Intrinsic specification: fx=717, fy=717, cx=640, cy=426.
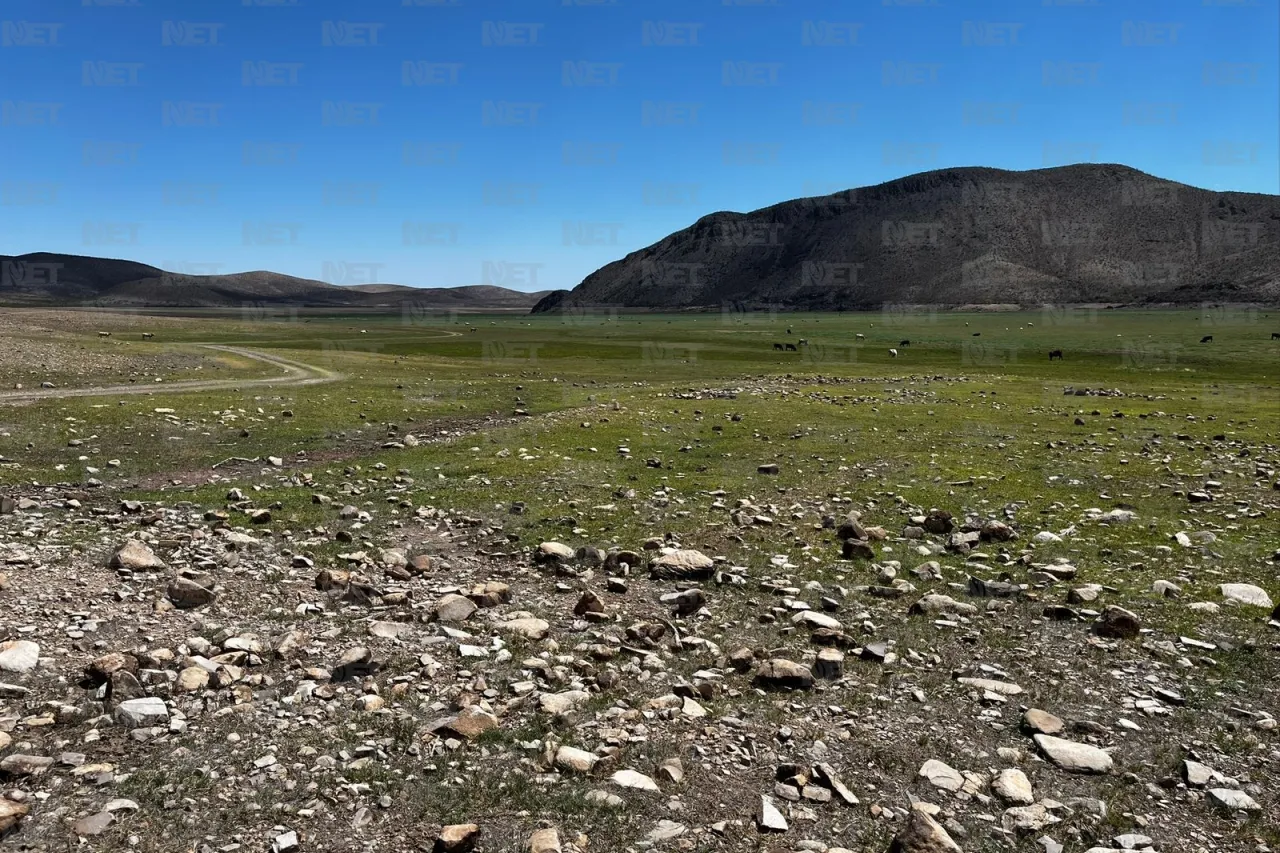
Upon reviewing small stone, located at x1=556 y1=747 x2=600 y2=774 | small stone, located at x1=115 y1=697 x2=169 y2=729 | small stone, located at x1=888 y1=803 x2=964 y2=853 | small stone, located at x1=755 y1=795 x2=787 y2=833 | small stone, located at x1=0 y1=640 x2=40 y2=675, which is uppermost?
small stone, located at x1=0 y1=640 x2=40 y2=675

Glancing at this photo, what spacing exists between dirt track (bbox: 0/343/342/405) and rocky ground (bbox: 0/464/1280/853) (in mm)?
23022

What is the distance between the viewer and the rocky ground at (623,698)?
Answer: 20.4 ft

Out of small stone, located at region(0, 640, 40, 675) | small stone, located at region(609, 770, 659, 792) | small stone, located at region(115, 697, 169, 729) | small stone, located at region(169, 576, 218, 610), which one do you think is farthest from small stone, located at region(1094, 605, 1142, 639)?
small stone, located at region(0, 640, 40, 675)

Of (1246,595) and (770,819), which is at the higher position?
(1246,595)

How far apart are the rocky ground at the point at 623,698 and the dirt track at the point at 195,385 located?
2302 cm

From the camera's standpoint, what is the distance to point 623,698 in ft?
27.2

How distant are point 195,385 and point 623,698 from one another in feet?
130

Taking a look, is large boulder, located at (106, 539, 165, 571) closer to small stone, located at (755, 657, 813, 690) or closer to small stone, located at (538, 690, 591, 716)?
small stone, located at (538, 690, 591, 716)

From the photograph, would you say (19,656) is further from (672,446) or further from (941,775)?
(672,446)

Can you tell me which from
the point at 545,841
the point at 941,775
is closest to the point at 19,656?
the point at 545,841

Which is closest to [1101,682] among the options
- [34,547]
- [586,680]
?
[586,680]

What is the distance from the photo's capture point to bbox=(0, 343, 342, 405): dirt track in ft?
104

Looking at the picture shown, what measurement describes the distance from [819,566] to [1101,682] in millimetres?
4877

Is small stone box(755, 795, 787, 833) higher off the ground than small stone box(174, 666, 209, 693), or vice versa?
small stone box(174, 666, 209, 693)
